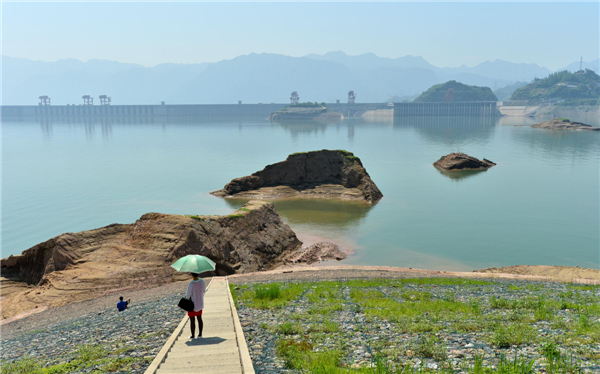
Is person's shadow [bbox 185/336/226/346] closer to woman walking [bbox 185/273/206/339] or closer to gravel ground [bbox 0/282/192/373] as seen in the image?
woman walking [bbox 185/273/206/339]

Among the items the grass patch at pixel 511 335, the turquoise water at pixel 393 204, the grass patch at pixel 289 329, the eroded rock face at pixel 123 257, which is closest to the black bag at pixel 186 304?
the grass patch at pixel 289 329

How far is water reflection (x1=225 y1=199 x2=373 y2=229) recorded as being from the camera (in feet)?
215

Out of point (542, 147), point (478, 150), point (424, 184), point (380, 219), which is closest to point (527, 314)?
point (380, 219)

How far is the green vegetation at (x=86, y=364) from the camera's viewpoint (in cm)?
1540

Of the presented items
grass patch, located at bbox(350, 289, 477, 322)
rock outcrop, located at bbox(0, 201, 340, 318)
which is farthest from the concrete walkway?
rock outcrop, located at bbox(0, 201, 340, 318)

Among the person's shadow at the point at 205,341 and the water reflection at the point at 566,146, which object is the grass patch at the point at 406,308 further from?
the water reflection at the point at 566,146

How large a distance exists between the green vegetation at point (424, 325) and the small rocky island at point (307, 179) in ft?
171

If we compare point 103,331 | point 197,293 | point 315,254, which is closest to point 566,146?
point 315,254

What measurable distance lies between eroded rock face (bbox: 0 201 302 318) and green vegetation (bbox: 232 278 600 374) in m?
10.3

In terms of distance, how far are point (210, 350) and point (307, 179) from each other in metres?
71.0

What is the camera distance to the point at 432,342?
16422 mm

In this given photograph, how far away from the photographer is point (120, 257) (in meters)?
36.9

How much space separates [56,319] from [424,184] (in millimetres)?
78735

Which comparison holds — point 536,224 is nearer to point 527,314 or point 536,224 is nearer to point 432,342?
point 527,314
